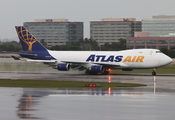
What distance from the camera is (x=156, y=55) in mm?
51094

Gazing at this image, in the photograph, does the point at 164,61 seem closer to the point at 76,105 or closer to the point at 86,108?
the point at 76,105

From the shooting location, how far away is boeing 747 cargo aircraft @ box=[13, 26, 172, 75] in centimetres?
5106

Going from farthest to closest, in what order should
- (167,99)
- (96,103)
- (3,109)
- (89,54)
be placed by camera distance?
(89,54)
(167,99)
(96,103)
(3,109)

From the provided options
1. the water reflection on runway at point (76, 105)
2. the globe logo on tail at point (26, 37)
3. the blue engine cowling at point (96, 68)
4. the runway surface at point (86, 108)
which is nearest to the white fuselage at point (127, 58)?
the blue engine cowling at point (96, 68)

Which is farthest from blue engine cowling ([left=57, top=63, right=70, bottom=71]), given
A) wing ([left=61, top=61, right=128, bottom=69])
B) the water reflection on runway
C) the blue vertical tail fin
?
the water reflection on runway

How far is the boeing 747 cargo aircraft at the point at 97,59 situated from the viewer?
5106 centimetres

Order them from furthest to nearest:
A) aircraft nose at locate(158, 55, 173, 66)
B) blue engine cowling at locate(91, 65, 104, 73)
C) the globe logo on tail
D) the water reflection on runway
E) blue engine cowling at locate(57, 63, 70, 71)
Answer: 1. the globe logo on tail
2. blue engine cowling at locate(57, 63, 70, 71)
3. blue engine cowling at locate(91, 65, 104, 73)
4. aircraft nose at locate(158, 55, 173, 66)
5. the water reflection on runway

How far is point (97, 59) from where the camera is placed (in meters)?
53.9

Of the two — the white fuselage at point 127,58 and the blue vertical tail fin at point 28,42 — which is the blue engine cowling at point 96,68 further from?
the blue vertical tail fin at point 28,42

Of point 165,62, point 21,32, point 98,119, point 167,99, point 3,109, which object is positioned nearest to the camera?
point 98,119

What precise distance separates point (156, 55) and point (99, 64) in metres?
9.08

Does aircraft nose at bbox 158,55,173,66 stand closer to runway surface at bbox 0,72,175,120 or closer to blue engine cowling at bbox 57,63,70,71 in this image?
blue engine cowling at bbox 57,63,70,71

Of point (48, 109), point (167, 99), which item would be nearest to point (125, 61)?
point (167, 99)

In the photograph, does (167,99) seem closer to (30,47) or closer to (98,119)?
(98,119)
